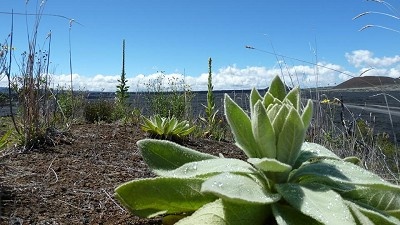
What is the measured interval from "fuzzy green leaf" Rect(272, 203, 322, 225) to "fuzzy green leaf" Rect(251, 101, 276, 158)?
23 centimetres

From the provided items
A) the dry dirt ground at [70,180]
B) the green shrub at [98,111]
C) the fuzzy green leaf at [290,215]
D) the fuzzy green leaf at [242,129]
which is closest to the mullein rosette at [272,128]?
the fuzzy green leaf at [242,129]

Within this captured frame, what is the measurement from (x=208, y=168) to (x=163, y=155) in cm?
26

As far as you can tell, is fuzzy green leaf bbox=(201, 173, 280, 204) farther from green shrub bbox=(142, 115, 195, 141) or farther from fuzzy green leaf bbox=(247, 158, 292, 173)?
green shrub bbox=(142, 115, 195, 141)

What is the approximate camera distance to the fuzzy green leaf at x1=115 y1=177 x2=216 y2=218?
169 cm

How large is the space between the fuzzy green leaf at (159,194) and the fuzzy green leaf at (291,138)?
12.6 inches

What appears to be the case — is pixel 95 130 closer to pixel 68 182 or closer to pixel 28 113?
pixel 28 113

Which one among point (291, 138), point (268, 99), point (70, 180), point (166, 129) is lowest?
point (70, 180)

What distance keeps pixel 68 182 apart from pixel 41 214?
639 mm

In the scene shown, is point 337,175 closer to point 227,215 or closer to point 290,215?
point 290,215

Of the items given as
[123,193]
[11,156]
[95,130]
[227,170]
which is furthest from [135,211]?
[95,130]

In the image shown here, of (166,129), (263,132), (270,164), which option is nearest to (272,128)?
(263,132)

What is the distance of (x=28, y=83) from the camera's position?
16.2ft

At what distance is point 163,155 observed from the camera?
1.91 meters

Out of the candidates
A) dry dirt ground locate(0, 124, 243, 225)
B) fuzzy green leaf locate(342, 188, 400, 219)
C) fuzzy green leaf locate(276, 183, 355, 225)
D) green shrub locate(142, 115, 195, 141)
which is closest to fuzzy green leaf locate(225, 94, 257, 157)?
fuzzy green leaf locate(276, 183, 355, 225)
